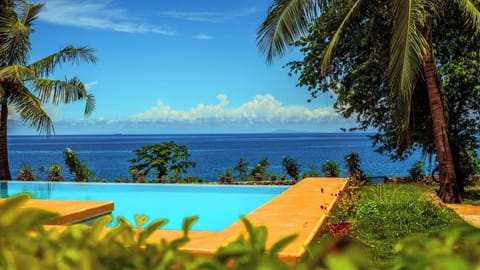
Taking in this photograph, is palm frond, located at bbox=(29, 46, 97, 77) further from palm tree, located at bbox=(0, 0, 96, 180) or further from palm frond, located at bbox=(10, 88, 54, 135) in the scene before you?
palm frond, located at bbox=(10, 88, 54, 135)

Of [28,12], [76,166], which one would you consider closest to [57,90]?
[76,166]

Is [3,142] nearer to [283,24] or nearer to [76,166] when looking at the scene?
[76,166]

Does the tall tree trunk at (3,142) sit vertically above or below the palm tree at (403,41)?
below

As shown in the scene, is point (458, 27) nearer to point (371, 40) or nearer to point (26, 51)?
point (371, 40)

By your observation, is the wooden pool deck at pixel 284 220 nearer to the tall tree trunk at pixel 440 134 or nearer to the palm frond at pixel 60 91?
the tall tree trunk at pixel 440 134

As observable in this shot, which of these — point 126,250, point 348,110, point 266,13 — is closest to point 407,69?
point 266,13

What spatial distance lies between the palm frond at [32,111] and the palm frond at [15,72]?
1.93ft

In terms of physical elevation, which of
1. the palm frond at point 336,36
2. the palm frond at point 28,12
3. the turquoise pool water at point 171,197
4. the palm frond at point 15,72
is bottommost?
the turquoise pool water at point 171,197

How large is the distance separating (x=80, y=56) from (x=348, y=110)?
305 inches

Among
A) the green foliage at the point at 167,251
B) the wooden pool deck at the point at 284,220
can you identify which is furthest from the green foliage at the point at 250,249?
the wooden pool deck at the point at 284,220

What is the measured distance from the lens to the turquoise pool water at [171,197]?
8812 mm

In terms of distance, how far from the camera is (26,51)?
46.2 ft

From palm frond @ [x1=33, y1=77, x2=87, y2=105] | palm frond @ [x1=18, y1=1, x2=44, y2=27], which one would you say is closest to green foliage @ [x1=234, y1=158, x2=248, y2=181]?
palm frond @ [x1=33, y1=77, x2=87, y2=105]

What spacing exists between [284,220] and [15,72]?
32.7ft
